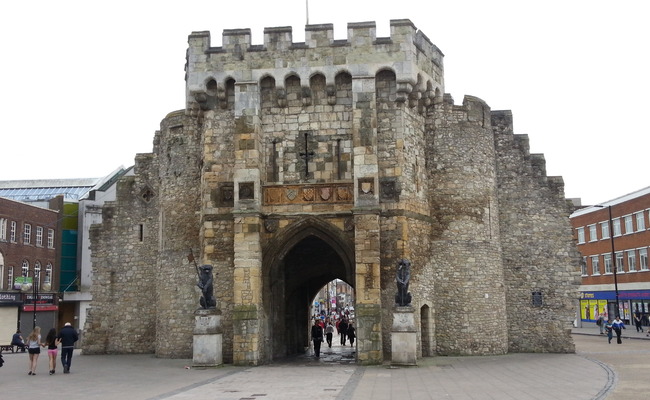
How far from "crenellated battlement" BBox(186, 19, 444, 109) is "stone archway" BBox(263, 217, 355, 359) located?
190 inches

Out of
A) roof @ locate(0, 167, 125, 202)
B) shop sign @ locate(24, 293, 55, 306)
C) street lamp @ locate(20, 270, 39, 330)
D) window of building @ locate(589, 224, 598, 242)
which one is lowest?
shop sign @ locate(24, 293, 55, 306)

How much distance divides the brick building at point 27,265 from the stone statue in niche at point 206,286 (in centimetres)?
2047

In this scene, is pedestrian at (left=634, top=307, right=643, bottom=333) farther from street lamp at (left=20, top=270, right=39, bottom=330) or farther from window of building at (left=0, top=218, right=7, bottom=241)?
window of building at (left=0, top=218, right=7, bottom=241)

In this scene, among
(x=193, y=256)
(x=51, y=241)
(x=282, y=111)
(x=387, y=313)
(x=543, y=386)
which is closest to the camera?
(x=543, y=386)

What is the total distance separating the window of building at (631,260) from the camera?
140 feet

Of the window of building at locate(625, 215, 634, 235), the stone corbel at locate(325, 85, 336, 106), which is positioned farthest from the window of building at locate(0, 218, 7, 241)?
the window of building at locate(625, 215, 634, 235)

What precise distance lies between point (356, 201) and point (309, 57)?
4992 mm

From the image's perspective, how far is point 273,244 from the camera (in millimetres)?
21359

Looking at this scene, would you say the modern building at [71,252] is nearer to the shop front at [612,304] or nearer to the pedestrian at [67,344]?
the pedestrian at [67,344]

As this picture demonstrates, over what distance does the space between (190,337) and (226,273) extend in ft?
9.89

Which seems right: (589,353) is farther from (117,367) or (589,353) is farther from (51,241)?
(51,241)

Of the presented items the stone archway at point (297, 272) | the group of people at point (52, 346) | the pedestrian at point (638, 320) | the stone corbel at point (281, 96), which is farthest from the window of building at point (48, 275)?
the pedestrian at point (638, 320)

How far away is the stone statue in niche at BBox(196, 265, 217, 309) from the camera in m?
20.2

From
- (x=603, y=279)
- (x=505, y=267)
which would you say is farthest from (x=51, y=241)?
(x=603, y=279)
